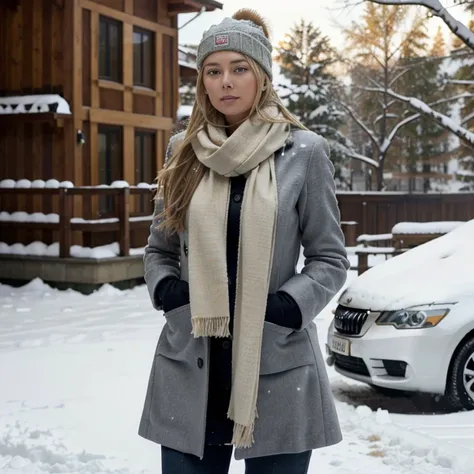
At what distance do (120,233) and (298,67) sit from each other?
28.7m

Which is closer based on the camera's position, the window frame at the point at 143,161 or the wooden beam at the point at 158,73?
the window frame at the point at 143,161

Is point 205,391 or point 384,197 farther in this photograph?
point 384,197

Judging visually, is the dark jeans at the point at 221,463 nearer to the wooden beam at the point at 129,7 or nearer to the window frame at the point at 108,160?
the window frame at the point at 108,160

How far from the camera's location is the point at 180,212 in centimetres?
281

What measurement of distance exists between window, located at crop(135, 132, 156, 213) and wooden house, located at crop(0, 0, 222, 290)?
0.11 m

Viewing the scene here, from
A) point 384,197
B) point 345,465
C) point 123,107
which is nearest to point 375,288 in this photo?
point 345,465

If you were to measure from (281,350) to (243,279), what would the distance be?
253 millimetres

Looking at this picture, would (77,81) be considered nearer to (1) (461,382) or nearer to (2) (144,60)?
(2) (144,60)

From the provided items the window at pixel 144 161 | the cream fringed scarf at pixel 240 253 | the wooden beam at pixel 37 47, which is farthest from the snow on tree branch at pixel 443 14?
the cream fringed scarf at pixel 240 253

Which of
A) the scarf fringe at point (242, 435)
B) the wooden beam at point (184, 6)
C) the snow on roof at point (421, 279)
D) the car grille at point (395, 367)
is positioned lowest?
the car grille at point (395, 367)

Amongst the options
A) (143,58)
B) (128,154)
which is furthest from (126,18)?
(128,154)

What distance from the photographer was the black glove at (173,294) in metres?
2.83

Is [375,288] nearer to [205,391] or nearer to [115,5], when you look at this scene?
[205,391]

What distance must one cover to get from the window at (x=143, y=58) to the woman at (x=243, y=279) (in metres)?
17.5
